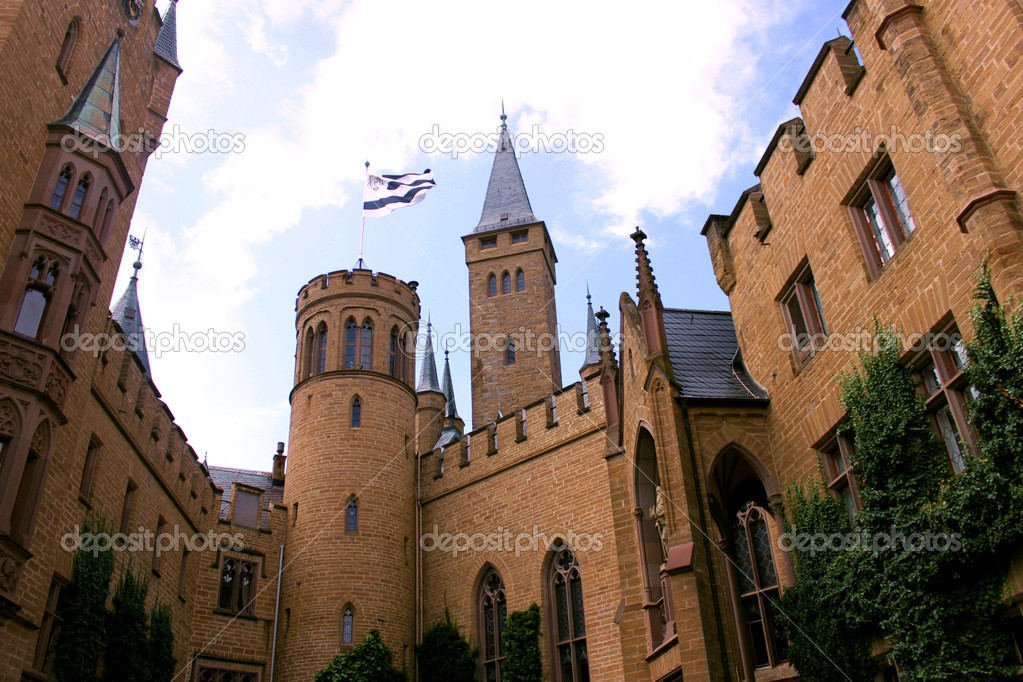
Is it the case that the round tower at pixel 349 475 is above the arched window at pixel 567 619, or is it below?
above

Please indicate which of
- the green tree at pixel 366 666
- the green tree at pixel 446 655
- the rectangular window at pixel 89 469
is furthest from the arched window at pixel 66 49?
the green tree at pixel 446 655

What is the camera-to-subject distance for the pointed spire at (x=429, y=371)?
35156mm

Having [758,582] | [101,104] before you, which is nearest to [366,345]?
[101,104]

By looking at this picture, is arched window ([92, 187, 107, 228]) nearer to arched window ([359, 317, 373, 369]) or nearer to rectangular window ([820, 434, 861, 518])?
rectangular window ([820, 434, 861, 518])

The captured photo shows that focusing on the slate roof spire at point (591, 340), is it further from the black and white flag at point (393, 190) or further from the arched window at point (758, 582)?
the arched window at point (758, 582)

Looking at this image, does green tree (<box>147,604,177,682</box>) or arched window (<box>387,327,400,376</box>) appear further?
arched window (<box>387,327,400,376</box>)

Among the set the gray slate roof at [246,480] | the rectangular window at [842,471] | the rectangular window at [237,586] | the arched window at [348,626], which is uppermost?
the gray slate roof at [246,480]

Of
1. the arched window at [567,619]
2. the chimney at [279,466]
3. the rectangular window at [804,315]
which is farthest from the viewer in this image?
the chimney at [279,466]

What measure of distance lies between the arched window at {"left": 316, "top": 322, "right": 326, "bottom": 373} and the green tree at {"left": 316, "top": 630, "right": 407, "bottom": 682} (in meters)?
7.75

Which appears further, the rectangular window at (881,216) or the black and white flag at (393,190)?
the black and white flag at (393,190)

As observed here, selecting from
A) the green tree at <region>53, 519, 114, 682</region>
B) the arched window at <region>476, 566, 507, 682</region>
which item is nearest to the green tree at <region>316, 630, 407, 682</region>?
the arched window at <region>476, 566, 507, 682</region>

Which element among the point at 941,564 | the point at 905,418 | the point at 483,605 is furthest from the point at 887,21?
the point at 483,605

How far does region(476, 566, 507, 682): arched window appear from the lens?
21969mm

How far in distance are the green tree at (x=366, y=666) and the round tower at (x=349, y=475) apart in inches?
11.6
